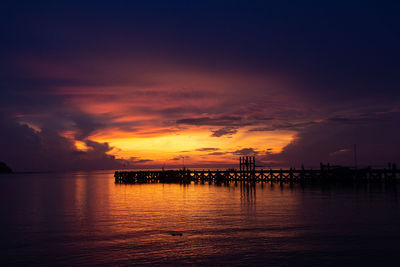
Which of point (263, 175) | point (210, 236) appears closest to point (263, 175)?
point (263, 175)

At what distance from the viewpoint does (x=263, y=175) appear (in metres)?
67.5

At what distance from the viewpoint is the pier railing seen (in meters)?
57.5

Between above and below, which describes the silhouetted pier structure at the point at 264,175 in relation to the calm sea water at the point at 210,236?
above

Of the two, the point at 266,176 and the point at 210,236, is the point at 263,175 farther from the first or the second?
the point at 210,236

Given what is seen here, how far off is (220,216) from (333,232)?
9.16 meters

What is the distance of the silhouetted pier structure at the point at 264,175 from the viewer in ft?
189

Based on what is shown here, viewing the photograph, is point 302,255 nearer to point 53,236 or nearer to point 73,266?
point 73,266

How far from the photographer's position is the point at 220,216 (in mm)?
27328

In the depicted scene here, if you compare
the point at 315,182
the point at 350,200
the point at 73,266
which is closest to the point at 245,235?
the point at 73,266

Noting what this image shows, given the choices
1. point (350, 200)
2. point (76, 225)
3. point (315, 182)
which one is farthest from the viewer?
point (315, 182)

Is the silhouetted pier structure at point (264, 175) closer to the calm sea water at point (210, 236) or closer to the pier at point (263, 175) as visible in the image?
the pier at point (263, 175)

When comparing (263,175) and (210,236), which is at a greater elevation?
(263,175)

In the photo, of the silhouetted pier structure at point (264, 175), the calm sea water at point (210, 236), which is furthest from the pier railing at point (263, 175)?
the calm sea water at point (210, 236)

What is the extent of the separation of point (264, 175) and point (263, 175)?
67.2 inches
